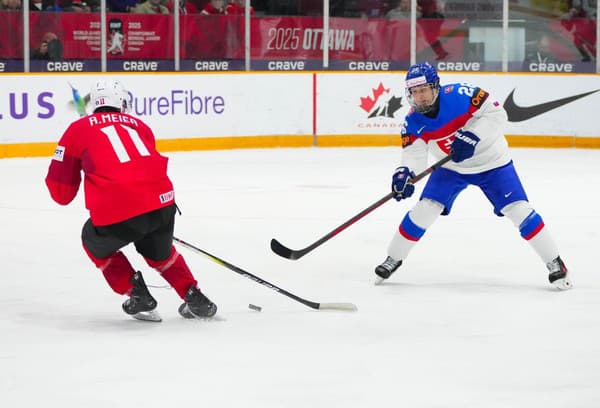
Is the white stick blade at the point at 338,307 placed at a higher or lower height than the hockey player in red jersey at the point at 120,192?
lower

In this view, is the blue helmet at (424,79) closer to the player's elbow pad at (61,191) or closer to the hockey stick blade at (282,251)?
the hockey stick blade at (282,251)

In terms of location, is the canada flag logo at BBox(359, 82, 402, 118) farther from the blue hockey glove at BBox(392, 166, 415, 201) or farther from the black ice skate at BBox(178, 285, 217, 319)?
the black ice skate at BBox(178, 285, 217, 319)

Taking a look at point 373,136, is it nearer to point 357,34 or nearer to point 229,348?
point 357,34

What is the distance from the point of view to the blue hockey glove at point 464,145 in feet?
15.8

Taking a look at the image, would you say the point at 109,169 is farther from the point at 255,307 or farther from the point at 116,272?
the point at 255,307

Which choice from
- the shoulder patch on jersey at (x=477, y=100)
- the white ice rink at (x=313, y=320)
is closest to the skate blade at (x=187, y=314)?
the white ice rink at (x=313, y=320)

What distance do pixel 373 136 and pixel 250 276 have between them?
26.1 ft

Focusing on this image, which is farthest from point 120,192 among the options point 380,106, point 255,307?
point 380,106

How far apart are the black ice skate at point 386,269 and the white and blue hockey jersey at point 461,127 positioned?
422 mm

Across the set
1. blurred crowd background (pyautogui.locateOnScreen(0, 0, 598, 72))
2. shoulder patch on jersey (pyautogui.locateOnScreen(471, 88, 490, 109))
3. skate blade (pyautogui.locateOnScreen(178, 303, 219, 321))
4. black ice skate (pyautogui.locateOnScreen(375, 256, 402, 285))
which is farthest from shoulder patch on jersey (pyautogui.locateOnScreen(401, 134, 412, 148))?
blurred crowd background (pyautogui.locateOnScreen(0, 0, 598, 72))

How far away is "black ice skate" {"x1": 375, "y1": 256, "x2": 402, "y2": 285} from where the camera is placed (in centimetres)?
503

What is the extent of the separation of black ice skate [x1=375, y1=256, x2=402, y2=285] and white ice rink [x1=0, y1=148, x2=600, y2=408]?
6 cm

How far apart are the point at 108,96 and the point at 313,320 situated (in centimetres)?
108

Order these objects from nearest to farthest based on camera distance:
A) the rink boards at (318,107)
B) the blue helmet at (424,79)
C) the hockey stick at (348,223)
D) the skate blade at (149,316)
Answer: the skate blade at (149,316)
the blue helmet at (424,79)
the hockey stick at (348,223)
the rink boards at (318,107)
